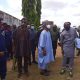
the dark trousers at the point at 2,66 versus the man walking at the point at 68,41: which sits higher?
the man walking at the point at 68,41

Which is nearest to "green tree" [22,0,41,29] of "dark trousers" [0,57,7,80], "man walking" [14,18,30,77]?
"man walking" [14,18,30,77]

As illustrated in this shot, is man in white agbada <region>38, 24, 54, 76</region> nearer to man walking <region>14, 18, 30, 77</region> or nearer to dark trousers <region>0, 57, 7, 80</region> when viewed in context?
man walking <region>14, 18, 30, 77</region>

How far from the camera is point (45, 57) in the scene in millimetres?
12172

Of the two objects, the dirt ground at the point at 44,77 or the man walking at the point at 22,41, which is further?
the dirt ground at the point at 44,77

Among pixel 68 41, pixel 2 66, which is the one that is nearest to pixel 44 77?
pixel 68 41

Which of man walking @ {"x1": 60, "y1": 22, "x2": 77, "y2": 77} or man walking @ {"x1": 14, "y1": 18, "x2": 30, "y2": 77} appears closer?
man walking @ {"x1": 14, "y1": 18, "x2": 30, "y2": 77}

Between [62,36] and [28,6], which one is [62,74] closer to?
[62,36]

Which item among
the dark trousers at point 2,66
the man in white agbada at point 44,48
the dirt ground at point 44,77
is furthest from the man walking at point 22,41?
the dark trousers at point 2,66

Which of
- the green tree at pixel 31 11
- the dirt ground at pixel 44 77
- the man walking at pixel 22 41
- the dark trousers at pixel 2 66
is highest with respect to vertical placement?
the green tree at pixel 31 11

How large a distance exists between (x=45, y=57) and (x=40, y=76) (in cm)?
72

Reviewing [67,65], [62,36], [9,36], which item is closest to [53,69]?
[67,65]

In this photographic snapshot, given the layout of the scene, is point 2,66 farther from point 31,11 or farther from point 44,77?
point 31,11

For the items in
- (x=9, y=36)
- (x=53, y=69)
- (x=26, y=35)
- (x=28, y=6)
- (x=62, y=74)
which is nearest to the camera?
(x=26, y=35)

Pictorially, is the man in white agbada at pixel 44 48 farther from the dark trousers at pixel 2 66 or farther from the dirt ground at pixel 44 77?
the dark trousers at pixel 2 66
